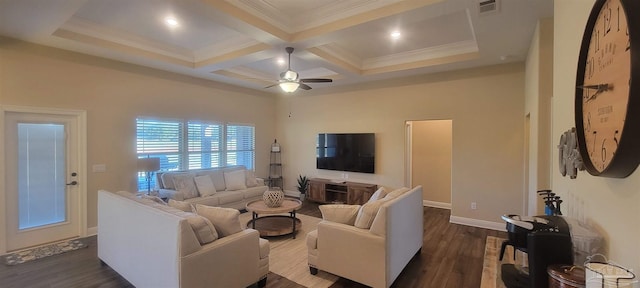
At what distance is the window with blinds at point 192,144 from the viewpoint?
5464mm

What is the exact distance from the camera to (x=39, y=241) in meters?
4.18

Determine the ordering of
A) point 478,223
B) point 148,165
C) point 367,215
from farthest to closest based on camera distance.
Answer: point 478,223
point 148,165
point 367,215

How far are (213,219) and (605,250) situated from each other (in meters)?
2.88

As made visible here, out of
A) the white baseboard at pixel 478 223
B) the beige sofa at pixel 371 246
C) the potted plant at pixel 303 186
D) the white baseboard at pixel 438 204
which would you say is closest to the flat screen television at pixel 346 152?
the potted plant at pixel 303 186

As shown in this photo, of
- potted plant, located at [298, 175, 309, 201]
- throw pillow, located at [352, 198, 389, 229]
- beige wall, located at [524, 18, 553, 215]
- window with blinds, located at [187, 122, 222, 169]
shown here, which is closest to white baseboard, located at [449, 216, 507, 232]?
beige wall, located at [524, 18, 553, 215]

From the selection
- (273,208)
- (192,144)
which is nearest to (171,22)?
(192,144)

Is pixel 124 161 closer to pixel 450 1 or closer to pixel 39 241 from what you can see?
pixel 39 241

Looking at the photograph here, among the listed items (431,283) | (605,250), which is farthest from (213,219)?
(605,250)

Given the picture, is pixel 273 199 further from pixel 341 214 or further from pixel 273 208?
pixel 341 214

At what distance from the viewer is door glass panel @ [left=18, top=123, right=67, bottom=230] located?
405 cm

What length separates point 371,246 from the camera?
9.29 ft

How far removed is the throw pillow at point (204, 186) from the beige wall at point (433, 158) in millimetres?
4869

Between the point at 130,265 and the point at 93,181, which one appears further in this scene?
the point at 93,181

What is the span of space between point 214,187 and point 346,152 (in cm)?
312
